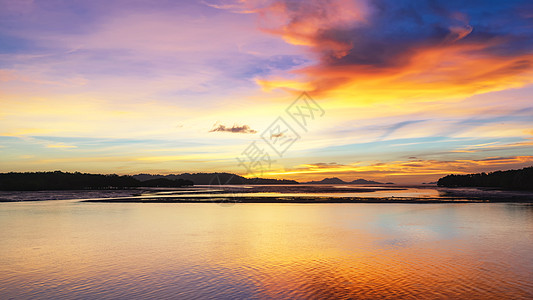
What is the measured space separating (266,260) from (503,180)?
12811 cm

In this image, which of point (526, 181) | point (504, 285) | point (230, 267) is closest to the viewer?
point (504, 285)

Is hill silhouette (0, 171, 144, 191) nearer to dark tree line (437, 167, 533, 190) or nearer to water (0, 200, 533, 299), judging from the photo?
water (0, 200, 533, 299)

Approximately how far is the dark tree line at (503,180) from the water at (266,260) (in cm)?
8655

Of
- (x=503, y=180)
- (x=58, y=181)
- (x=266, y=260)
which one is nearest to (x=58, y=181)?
(x=58, y=181)

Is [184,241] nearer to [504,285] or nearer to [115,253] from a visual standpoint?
[115,253]

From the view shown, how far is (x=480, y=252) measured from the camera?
59.9 feet

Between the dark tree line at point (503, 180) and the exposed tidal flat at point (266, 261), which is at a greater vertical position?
the dark tree line at point (503, 180)

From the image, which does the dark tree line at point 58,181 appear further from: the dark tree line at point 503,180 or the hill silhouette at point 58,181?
the dark tree line at point 503,180

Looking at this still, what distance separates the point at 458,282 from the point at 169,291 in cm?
984

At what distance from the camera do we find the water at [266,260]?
1227cm

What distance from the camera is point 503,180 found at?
120250mm

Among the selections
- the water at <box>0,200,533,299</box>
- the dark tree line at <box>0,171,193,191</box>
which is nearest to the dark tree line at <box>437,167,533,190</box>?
the water at <box>0,200,533,299</box>

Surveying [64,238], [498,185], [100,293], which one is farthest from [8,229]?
[498,185]

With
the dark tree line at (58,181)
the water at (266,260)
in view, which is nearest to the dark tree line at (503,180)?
the water at (266,260)
